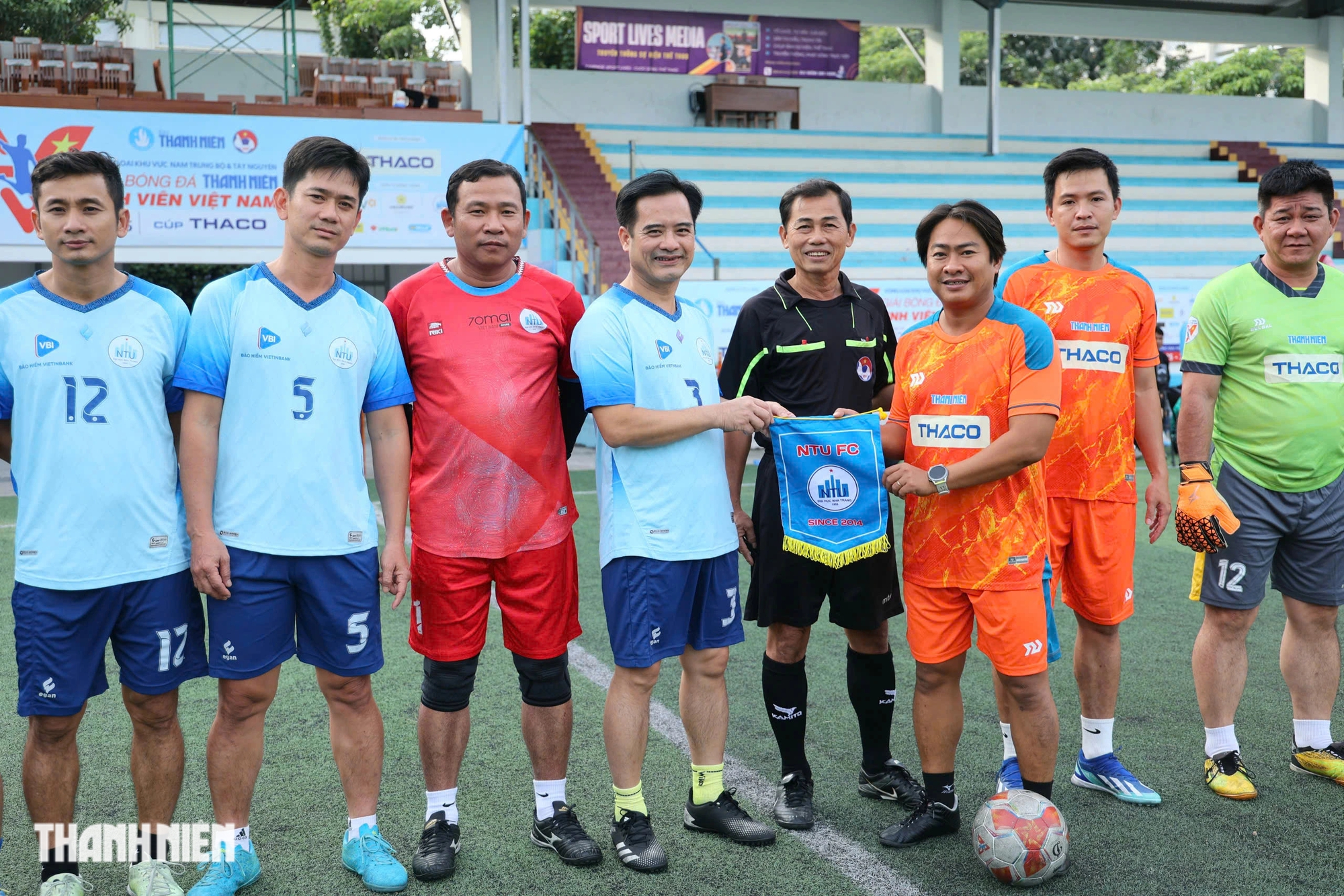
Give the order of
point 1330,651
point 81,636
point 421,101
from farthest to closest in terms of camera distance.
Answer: point 421,101 < point 1330,651 < point 81,636

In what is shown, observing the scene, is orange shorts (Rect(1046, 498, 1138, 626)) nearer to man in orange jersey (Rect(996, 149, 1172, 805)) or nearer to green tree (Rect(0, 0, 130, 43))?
man in orange jersey (Rect(996, 149, 1172, 805))

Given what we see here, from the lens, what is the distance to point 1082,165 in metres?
3.58

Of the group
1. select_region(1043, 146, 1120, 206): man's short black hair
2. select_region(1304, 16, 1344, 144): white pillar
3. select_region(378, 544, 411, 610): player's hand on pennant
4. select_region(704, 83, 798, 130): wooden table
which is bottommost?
select_region(378, 544, 411, 610): player's hand on pennant

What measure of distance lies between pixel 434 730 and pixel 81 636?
3.17 ft

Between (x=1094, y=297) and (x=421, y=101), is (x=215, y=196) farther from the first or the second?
(x=1094, y=297)

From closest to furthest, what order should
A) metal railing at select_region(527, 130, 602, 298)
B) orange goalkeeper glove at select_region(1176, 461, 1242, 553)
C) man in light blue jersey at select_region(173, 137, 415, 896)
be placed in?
man in light blue jersey at select_region(173, 137, 415, 896)
orange goalkeeper glove at select_region(1176, 461, 1242, 553)
metal railing at select_region(527, 130, 602, 298)

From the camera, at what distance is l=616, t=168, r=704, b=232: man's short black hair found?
3223 mm

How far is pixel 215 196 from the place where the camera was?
38.9 ft

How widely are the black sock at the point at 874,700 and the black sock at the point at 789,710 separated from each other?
→ 0.19 meters

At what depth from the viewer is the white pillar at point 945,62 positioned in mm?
20422

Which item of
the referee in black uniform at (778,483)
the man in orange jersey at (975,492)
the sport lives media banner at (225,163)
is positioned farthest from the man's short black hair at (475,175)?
the sport lives media banner at (225,163)

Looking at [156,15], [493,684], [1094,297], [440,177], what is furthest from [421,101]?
[156,15]

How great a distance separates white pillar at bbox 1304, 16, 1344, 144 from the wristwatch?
23705 mm

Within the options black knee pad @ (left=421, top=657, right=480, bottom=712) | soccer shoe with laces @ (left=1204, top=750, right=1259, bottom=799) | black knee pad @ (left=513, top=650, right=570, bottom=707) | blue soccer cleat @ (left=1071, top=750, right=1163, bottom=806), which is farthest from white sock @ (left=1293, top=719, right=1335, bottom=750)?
black knee pad @ (left=421, top=657, right=480, bottom=712)
